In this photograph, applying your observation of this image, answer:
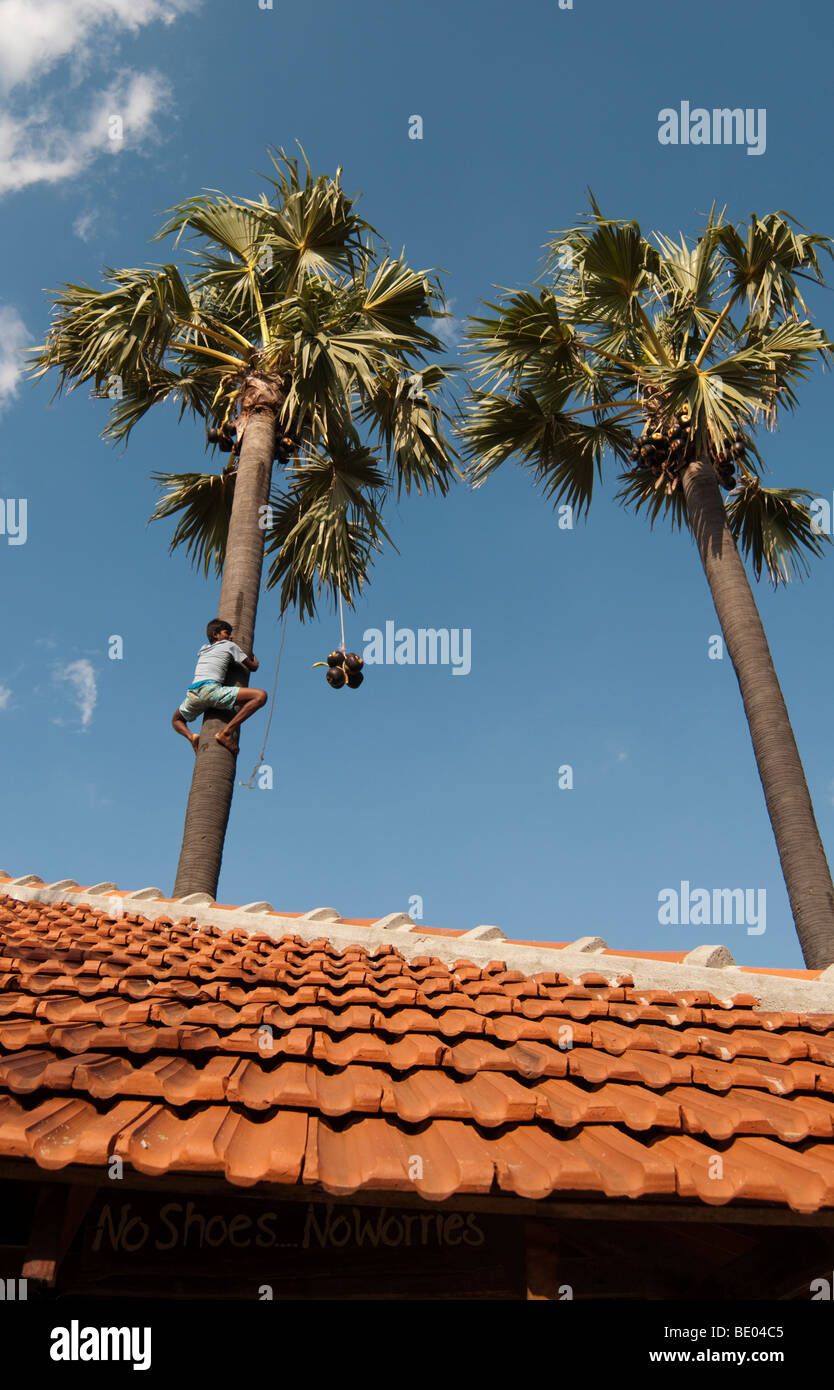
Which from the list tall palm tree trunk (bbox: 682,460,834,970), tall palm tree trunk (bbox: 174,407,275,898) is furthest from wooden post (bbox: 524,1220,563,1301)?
tall palm tree trunk (bbox: 682,460,834,970)

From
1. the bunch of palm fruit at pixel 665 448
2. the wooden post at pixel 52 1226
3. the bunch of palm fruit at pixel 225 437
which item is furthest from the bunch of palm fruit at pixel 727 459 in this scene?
the wooden post at pixel 52 1226

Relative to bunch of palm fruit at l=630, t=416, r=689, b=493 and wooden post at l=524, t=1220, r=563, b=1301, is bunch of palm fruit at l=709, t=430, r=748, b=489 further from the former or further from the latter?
wooden post at l=524, t=1220, r=563, b=1301

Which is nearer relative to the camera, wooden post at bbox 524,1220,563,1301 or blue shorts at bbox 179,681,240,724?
wooden post at bbox 524,1220,563,1301

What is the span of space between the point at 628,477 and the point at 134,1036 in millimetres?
10813

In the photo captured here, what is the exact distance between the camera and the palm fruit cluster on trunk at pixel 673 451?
1110 cm

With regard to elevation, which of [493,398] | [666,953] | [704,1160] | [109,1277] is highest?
[493,398]

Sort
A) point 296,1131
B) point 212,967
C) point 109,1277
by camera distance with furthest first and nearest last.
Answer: point 212,967
point 109,1277
point 296,1131

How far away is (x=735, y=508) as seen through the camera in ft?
40.1

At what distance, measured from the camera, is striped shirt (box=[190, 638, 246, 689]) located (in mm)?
8719

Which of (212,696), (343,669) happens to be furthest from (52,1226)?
(343,669)

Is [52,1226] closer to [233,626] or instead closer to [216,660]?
[216,660]
